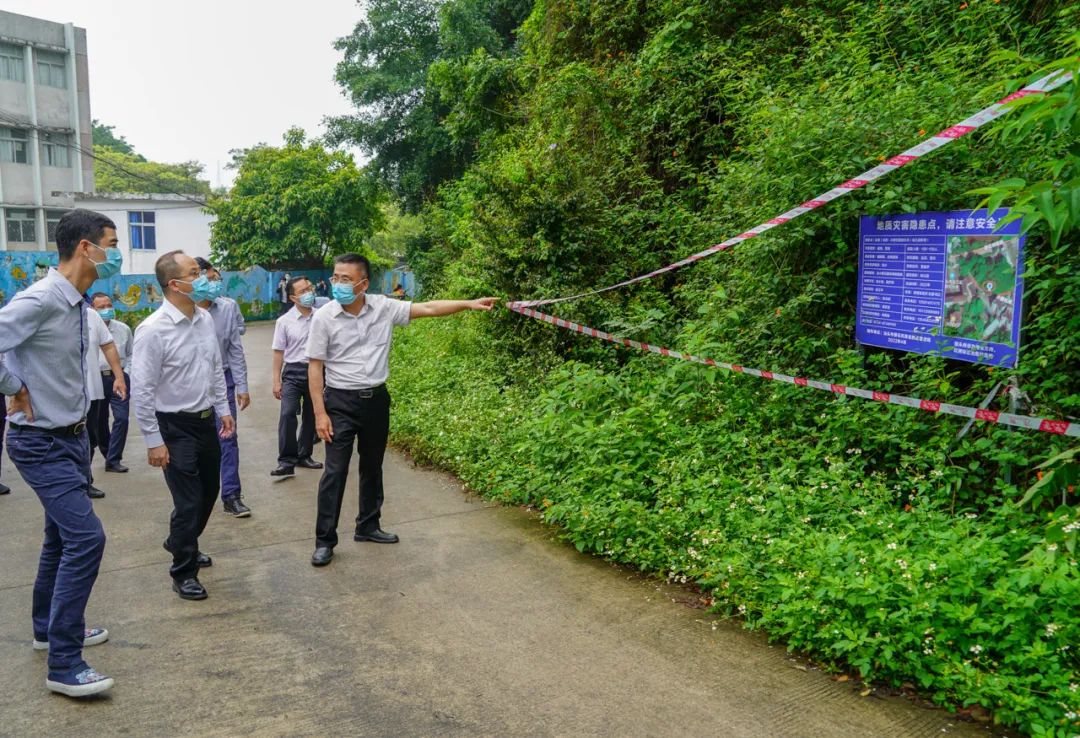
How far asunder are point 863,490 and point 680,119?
6.16 metres

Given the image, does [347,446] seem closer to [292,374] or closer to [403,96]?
[292,374]

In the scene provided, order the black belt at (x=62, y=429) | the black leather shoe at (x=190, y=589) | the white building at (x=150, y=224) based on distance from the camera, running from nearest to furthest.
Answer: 1. the black belt at (x=62, y=429)
2. the black leather shoe at (x=190, y=589)
3. the white building at (x=150, y=224)

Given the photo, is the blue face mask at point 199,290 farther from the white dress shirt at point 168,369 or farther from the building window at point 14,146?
the building window at point 14,146

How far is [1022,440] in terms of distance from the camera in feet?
15.3

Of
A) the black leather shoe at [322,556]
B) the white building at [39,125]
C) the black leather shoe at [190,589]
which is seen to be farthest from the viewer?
the white building at [39,125]

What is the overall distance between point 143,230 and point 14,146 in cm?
686

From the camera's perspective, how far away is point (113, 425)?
26.1ft

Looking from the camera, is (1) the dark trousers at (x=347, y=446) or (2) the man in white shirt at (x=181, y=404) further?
(1) the dark trousers at (x=347, y=446)

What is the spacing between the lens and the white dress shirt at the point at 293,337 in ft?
25.4

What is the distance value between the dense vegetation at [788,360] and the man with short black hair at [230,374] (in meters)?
1.86

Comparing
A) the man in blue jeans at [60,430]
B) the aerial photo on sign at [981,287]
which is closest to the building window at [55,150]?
the man in blue jeans at [60,430]

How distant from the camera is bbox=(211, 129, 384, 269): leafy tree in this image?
107ft

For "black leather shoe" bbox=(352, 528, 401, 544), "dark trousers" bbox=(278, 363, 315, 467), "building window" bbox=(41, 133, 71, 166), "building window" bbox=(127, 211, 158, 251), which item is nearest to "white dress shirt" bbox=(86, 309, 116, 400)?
"dark trousers" bbox=(278, 363, 315, 467)

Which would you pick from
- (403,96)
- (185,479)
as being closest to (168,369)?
(185,479)
